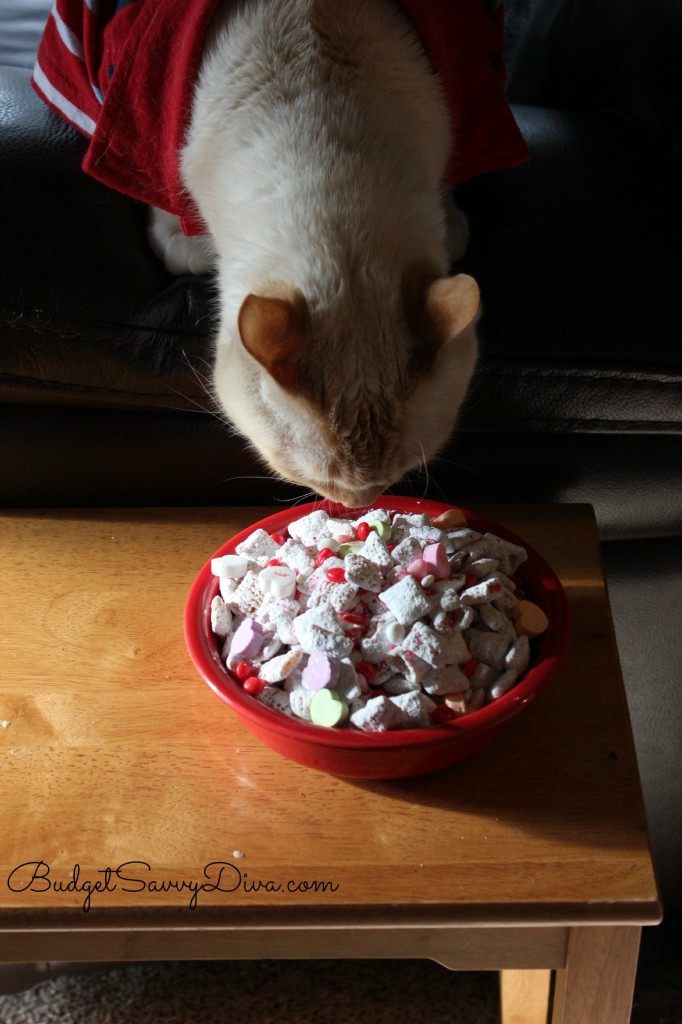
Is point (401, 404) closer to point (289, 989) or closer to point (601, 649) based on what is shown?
point (601, 649)

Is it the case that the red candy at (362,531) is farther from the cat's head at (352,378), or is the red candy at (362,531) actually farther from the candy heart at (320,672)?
the candy heart at (320,672)

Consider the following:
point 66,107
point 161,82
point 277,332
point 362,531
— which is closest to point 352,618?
point 362,531

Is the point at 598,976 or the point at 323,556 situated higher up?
the point at 323,556

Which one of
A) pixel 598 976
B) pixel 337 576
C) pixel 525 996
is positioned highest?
pixel 337 576

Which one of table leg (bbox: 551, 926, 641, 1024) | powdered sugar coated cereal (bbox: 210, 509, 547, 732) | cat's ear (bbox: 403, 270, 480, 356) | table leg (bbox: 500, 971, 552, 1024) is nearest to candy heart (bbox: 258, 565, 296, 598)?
powdered sugar coated cereal (bbox: 210, 509, 547, 732)

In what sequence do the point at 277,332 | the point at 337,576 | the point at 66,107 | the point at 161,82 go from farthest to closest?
the point at 66,107 → the point at 161,82 → the point at 337,576 → the point at 277,332

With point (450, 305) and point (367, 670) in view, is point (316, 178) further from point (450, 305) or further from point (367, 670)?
point (367, 670)
